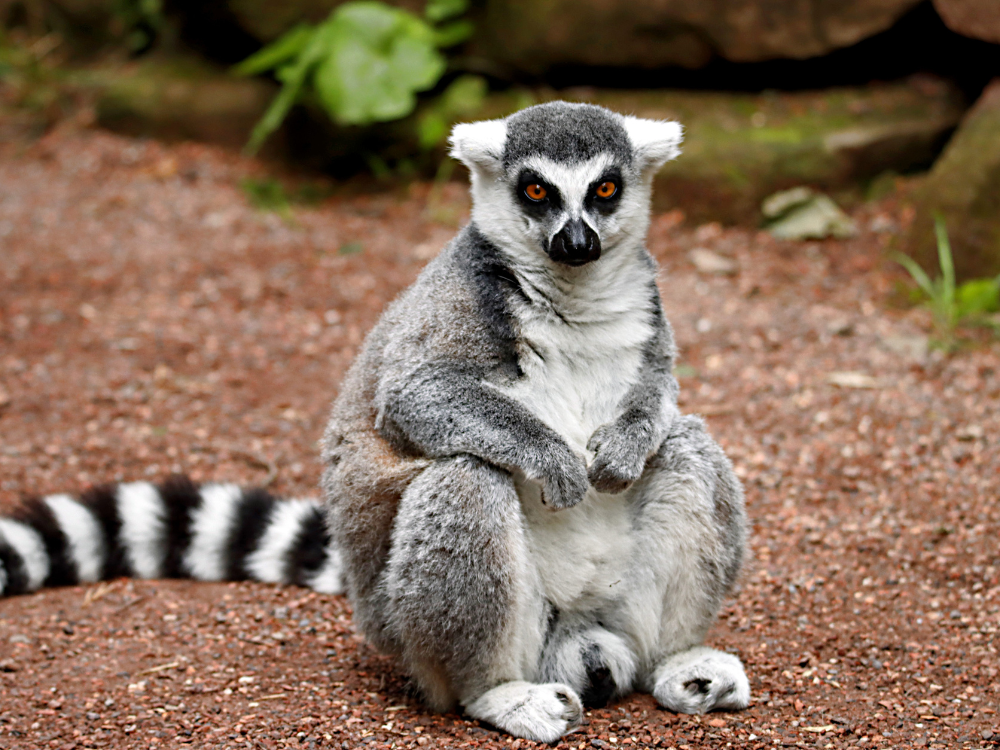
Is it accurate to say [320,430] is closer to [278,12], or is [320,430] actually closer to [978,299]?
[978,299]

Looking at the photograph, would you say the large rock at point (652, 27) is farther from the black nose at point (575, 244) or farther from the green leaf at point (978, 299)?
the black nose at point (575, 244)

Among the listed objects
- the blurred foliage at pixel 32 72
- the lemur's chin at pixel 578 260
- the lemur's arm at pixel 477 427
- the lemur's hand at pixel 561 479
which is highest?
the lemur's chin at pixel 578 260

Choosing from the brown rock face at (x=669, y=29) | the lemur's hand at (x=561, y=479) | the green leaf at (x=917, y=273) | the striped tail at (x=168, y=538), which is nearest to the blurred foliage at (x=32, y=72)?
the brown rock face at (x=669, y=29)

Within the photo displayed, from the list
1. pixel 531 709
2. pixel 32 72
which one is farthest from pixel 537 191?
pixel 32 72

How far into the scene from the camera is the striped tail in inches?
174

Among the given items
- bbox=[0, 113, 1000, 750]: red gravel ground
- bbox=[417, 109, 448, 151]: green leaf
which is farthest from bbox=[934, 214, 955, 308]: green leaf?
bbox=[417, 109, 448, 151]: green leaf

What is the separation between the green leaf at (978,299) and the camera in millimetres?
6820

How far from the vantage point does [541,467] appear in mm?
3439

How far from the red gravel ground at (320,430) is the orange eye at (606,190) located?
1.78 meters

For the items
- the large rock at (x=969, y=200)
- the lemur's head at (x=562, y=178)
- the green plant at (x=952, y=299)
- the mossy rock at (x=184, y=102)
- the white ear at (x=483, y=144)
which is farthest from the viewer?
the mossy rock at (x=184, y=102)

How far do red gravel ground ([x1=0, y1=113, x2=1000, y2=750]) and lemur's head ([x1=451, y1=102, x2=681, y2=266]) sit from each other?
164 centimetres

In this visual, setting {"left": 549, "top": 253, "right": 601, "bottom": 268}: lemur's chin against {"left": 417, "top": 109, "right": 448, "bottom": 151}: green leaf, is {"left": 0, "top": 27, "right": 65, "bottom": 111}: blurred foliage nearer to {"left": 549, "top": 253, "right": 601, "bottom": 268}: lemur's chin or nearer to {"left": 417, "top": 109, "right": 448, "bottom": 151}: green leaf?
{"left": 417, "top": 109, "right": 448, "bottom": 151}: green leaf

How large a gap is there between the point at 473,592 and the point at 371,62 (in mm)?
6397

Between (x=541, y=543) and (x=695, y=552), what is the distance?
1.73ft
